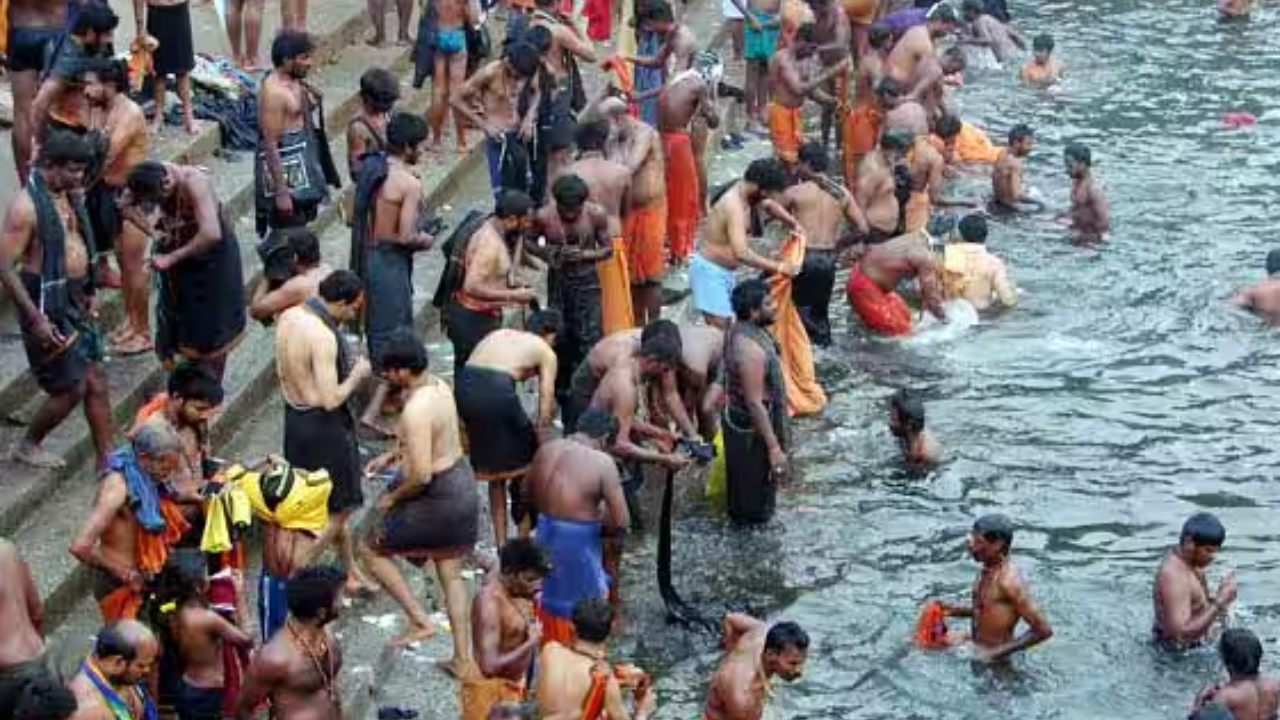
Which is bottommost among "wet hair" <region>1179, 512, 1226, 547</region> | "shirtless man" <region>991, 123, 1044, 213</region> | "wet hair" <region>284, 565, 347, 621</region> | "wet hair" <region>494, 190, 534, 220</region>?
"shirtless man" <region>991, 123, 1044, 213</region>

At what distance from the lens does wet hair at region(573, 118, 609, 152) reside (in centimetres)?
1317

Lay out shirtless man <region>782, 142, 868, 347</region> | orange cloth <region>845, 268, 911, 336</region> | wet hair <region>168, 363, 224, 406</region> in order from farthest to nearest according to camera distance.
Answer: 1. orange cloth <region>845, 268, 911, 336</region>
2. shirtless man <region>782, 142, 868, 347</region>
3. wet hair <region>168, 363, 224, 406</region>

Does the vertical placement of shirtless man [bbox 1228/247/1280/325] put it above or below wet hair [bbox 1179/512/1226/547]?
below

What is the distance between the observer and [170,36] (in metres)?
13.9

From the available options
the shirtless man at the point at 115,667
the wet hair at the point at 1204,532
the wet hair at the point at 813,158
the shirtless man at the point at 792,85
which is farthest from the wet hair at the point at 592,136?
the shirtless man at the point at 115,667

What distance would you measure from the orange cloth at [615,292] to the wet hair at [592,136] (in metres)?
0.53

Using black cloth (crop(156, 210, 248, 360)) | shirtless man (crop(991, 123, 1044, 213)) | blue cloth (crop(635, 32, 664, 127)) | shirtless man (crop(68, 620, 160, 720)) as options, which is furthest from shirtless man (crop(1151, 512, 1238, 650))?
shirtless man (crop(991, 123, 1044, 213))

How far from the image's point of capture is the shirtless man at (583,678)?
8.72m

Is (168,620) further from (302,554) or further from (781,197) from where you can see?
(781,197)

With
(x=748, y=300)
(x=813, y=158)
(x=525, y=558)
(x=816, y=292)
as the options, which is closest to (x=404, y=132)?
(x=748, y=300)

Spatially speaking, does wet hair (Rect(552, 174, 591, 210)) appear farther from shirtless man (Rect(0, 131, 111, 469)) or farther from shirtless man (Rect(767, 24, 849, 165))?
shirtless man (Rect(767, 24, 849, 165))

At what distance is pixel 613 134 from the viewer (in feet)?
45.1

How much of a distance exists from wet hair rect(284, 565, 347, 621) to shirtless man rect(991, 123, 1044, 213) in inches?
386

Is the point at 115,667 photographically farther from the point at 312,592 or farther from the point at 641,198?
the point at 641,198
